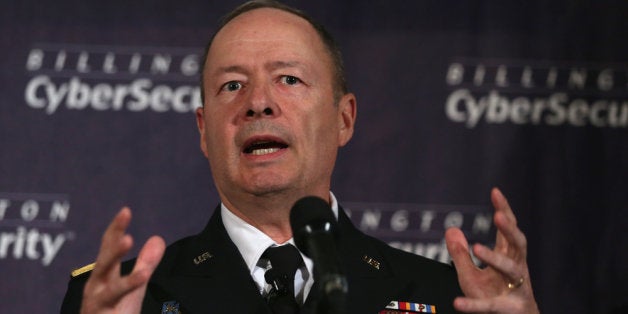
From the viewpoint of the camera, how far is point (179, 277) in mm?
2031

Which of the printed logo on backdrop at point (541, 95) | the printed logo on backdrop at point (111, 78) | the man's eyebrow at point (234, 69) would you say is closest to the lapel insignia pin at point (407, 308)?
the man's eyebrow at point (234, 69)

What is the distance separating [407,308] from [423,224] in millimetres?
758

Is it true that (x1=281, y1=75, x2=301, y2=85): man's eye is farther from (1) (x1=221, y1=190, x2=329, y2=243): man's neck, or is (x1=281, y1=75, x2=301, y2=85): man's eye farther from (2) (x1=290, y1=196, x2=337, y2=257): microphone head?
(2) (x1=290, y1=196, x2=337, y2=257): microphone head

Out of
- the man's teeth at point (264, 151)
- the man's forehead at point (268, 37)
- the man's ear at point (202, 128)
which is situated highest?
the man's forehead at point (268, 37)

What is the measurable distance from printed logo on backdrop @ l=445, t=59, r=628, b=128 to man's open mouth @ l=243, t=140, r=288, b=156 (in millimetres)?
892

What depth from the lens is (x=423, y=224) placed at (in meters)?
2.78

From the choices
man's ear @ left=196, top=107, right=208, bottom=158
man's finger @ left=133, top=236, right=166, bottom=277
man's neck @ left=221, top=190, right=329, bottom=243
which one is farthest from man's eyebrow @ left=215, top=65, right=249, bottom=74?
man's finger @ left=133, top=236, right=166, bottom=277

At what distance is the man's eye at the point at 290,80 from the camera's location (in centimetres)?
211

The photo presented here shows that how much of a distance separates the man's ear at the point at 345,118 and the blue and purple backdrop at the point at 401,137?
494 millimetres

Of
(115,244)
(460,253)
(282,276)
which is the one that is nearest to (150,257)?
(115,244)

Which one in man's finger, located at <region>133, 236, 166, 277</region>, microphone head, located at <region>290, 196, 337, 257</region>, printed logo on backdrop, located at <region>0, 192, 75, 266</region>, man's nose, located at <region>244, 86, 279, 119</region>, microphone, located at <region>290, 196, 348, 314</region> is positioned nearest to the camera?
microphone, located at <region>290, 196, 348, 314</region>

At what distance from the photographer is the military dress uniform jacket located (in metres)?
1.97

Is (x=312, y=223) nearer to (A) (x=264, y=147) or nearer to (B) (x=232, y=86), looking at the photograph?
(A) (x=264, y=147)

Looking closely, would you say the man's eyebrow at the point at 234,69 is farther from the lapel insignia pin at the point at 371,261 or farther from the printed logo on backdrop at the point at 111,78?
the printed logo on backdrop at the point at 111,78
